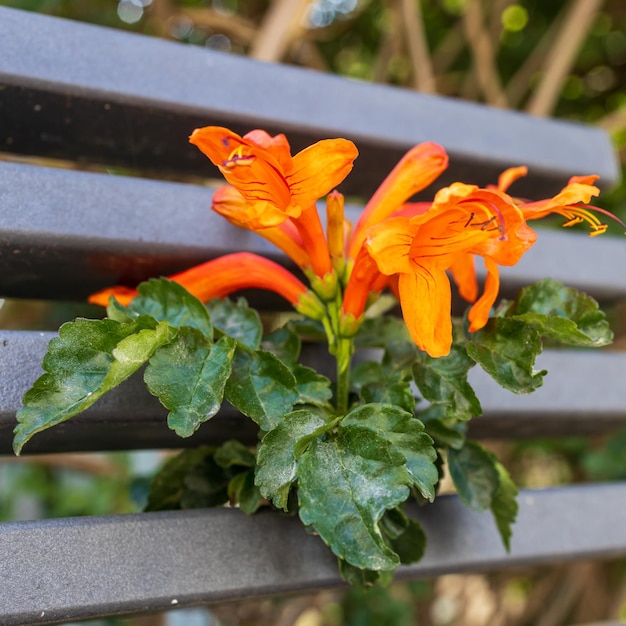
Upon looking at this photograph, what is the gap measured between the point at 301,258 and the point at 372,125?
0.30 meters

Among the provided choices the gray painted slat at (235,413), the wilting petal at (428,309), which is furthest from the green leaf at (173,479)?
the wilting petal at (428,309)

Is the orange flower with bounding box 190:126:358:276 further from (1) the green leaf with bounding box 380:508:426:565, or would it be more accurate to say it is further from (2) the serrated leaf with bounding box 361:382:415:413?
(1) the green leaf with bounding box 380:508:426:565

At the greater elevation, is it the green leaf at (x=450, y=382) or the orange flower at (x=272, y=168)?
the orange flower at (x=272, y=168)

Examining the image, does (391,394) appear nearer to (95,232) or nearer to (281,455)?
(281,455)

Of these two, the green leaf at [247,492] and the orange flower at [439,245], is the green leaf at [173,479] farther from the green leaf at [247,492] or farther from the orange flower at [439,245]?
the orange flower at [439,245]

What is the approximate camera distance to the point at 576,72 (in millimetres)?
1843

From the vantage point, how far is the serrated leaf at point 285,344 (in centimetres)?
55

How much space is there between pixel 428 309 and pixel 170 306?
0.65 feet

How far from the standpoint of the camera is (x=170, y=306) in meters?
0.50

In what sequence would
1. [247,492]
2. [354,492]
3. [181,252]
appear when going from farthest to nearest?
[181,252] < [247,492] < [354,492]

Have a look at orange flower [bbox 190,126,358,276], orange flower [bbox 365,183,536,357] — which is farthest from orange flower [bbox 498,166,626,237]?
orange flower [bbox 190,126,358,276]

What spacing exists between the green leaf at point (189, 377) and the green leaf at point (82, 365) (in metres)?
0.01

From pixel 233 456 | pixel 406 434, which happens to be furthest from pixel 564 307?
pixel 233 456

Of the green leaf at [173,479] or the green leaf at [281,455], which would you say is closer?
the green leaf at [281,455]
